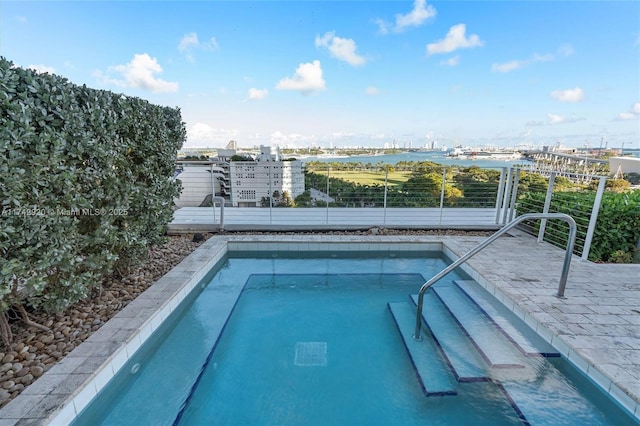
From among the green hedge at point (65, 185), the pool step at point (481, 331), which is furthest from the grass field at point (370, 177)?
the green hedge at point (65, 185)

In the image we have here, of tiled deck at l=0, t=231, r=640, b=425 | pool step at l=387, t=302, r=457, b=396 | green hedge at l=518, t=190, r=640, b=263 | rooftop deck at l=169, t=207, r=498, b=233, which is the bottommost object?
pool step at l=387, t=302, r=457, b=396

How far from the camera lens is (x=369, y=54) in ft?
40.5

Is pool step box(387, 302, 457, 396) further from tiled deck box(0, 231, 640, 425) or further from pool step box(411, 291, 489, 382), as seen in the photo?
tiled deck box(0, 231, 640, 425)

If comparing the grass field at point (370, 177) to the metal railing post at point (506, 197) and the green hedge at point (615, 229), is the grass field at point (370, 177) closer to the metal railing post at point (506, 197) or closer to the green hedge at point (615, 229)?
the metal railing post at point (506, 197)

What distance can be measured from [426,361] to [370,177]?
4.75 metres

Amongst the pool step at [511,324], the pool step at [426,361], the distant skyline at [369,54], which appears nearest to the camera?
the pool step at [426,361]

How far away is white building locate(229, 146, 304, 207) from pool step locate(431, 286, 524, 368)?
422cm

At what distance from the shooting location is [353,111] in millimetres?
18922

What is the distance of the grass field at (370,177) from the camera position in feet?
21.6

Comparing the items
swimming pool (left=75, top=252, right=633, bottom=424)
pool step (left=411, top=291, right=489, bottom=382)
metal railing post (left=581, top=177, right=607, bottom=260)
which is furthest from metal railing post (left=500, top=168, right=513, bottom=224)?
pool step (left=411, top=291, right=489, bottom=382)

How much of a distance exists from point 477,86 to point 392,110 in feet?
16.5

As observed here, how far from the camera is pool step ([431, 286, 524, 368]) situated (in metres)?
2.62

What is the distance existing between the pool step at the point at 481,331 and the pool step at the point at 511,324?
2.4 inches

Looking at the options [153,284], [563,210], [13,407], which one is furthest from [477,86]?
[13,407]
